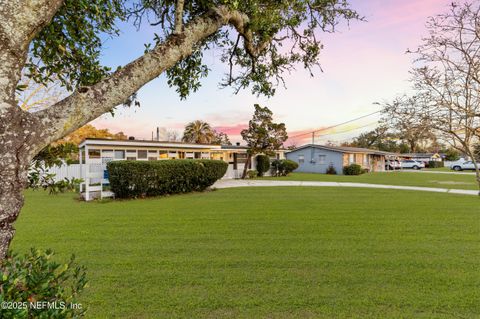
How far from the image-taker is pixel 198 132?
4203 cm

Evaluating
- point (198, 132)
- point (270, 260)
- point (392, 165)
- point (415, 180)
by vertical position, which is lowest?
point (270, 260)

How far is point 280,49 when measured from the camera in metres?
5.05

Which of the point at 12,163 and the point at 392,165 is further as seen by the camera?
the point at 392,165

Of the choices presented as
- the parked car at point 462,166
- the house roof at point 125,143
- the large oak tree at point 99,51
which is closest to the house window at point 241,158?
the house roof at point 125,143

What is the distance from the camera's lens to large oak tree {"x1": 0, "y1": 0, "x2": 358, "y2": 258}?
140cm

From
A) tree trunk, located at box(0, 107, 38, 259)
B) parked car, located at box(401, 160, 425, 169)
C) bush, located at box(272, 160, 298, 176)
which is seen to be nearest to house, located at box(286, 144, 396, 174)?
bush, located at box(272, 160, 298, 176)

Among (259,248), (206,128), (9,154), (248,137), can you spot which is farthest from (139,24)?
(206,128)

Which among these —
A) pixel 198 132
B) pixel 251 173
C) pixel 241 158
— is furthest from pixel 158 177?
pixel 198 132

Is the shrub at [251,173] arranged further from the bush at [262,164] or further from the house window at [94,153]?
the house window at [94,153]

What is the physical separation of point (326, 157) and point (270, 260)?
3158 cm

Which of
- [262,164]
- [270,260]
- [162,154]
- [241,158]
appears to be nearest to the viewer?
[270,260]

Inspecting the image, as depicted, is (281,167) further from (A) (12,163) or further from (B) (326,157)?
(A) (12,163)

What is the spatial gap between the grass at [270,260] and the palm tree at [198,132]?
106 ft

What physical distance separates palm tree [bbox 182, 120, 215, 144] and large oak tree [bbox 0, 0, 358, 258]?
122ft
